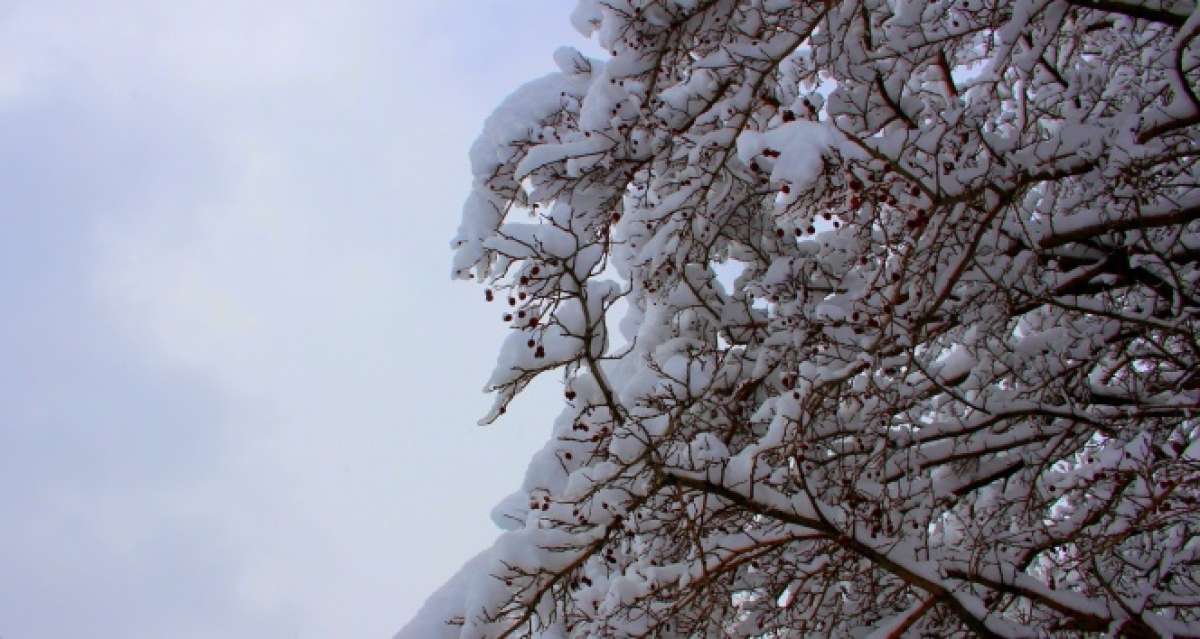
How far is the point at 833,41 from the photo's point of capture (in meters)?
4.74

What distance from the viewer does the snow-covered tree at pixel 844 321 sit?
12.1 ft

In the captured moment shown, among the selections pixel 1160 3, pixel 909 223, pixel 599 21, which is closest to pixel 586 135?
pixel 599 21

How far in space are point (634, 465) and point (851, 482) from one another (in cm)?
100

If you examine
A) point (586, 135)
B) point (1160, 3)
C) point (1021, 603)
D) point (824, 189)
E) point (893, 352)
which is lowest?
point (1021, 603)

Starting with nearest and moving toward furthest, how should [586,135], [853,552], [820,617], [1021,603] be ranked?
[853,552] → [586,135] → [820,617] → [1021,603]

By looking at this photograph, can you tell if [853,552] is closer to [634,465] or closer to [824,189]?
[634,465]

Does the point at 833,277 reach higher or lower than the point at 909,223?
higher

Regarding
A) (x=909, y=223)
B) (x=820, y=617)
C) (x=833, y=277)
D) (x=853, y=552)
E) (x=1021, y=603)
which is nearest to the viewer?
(x=909, y=223)

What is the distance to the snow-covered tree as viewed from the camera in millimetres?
3701

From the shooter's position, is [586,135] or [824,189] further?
[586,135]

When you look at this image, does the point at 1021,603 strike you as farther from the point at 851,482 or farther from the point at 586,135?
the point at 586,135

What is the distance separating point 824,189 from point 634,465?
136cm

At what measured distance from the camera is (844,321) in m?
4.70

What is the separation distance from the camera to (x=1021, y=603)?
6.79 m
